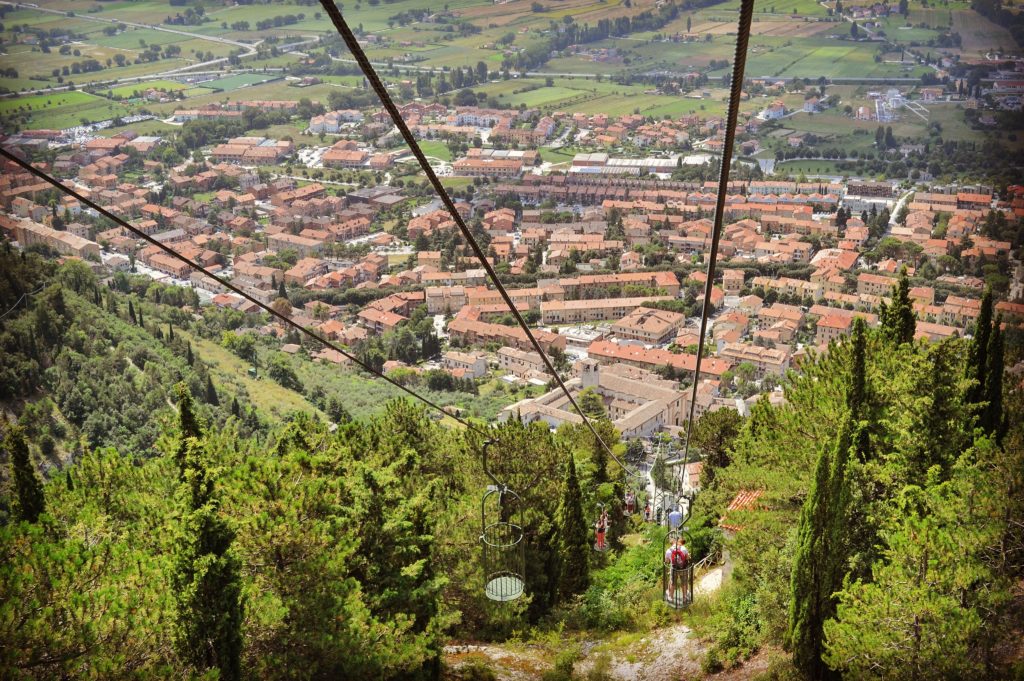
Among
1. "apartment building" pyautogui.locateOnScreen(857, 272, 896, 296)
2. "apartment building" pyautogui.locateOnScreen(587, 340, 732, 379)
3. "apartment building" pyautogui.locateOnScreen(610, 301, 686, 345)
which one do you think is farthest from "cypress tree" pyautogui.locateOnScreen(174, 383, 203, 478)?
"apartment building" pyautogui.locateOnScreen(857, 272, 896, 296)

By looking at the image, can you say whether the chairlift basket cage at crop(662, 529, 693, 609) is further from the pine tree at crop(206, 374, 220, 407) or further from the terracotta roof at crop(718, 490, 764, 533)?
the pine tree at crop(206, 374, 220, 407)

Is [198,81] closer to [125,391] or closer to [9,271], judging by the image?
[9,271]

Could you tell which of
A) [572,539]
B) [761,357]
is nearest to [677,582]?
[572,539]

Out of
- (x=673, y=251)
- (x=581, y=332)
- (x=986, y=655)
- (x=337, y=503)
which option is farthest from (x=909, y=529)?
(x=673, y=251)

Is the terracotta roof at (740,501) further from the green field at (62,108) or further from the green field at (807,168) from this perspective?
the green field at (62,108)

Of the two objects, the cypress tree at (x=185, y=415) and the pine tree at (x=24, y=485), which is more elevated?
the cypress tree at (x=185, y=415)

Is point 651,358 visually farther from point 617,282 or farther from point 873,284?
point 873,284

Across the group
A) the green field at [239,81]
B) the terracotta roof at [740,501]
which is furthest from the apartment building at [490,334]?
the green field at [239,81]
